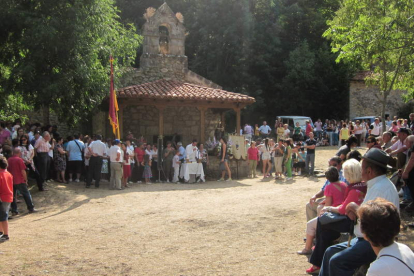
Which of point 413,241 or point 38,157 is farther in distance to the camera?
point 38,157

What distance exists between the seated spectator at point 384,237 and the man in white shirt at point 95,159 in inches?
440

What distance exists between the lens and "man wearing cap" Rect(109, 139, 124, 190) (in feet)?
41.4

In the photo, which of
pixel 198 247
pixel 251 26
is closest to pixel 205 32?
pixel 251 26

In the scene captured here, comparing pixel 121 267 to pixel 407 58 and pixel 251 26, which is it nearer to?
pixel 407 58

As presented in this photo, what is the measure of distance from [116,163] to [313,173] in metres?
7.05

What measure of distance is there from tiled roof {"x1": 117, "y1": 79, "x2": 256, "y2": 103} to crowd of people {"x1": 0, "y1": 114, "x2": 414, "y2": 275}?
7.05 feet

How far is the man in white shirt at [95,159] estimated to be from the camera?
1288 centimetres

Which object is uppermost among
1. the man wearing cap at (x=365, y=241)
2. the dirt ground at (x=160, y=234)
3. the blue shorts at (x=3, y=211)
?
the man wearing cap at (x=365, y=241)

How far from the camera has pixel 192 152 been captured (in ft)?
48.9

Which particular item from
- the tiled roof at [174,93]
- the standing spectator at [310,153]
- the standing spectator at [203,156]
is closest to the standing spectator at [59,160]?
the tiled roof at [174,93]

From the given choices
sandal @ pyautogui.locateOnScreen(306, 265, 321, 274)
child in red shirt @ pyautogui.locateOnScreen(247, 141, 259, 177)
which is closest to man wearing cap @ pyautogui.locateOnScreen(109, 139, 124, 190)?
child in red shirt @ pyautogui.locateOnScreen(247, 141, 259, 177)

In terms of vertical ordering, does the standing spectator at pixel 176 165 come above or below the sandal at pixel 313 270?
above

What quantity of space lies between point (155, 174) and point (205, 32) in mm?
15799

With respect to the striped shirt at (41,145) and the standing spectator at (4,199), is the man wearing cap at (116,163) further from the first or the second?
the standing spectator at (4,199)
